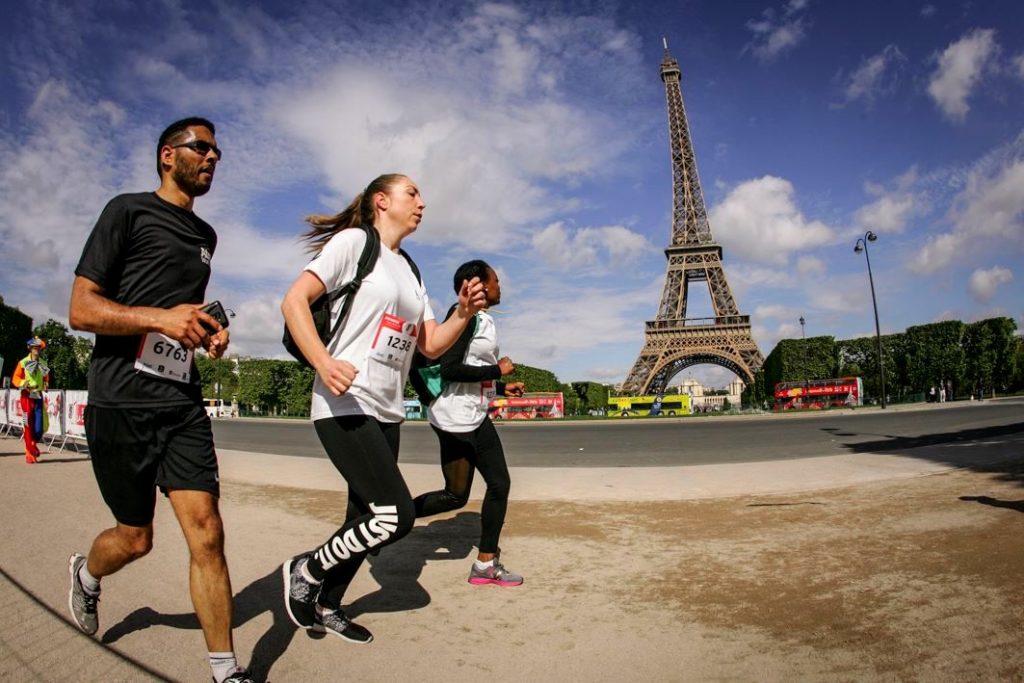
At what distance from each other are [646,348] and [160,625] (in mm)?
52454

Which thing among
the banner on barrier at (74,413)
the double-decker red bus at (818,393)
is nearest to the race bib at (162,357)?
the banner on barrier at (74,413)

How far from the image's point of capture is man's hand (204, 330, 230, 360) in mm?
2154

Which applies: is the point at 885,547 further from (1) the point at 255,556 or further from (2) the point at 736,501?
(1) the point at 255,556

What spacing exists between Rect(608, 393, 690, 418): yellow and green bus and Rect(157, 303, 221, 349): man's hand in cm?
4556

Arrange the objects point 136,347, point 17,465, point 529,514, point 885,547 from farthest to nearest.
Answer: point 17,465 < point 529,514 < point 885,547 < point 136,347

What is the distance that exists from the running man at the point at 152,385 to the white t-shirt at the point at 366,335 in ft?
1.55

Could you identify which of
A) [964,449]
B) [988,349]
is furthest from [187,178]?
[988,349]

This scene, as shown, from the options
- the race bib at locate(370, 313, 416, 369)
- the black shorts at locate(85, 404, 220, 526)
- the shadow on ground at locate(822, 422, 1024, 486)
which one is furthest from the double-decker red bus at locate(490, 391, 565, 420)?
the black shorts at locate(85, 404, 220, 526)

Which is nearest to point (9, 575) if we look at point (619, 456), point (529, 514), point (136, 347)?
point (136, 347)

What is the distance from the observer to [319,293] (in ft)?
8.30

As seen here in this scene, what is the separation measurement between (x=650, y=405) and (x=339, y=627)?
4684 cm

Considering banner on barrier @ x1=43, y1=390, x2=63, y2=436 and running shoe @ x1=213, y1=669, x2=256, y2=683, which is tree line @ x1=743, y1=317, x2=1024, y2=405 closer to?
banner on barrier @ x1=43, y1=390, x2=63, y2=436

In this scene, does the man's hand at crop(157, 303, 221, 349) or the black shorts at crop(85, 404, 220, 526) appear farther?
the black shorts at crop(85, 404, 220, 526)

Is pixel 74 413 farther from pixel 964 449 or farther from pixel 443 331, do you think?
pixel 964 449
